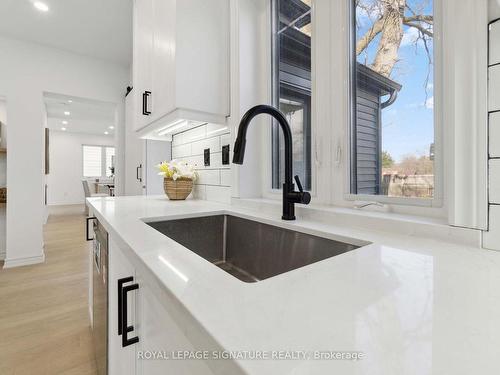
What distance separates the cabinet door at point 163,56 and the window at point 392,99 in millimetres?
912

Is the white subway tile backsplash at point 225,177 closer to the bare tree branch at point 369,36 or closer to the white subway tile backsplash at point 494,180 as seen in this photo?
the bare tree branch at point 369,36

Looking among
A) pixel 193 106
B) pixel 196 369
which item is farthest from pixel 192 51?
pixel 196 369

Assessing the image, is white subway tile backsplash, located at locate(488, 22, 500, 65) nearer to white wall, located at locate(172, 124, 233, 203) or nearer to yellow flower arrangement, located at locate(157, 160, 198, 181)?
white wall, located at locate(172, 124, 233, 203)

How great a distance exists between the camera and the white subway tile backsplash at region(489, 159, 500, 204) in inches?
24.2

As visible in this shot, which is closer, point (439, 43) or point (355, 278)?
point (355, 278)

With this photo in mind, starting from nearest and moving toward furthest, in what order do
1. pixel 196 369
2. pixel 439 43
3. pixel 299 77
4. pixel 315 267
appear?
pixel 196 369 < pixel 315 267 < pixel 439 43 < pixel 299 77

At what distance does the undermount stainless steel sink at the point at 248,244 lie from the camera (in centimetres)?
86

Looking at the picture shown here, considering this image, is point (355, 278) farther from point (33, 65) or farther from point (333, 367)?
point (33, 65)

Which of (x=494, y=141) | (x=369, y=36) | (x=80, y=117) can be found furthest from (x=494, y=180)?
(x=80, y=117)

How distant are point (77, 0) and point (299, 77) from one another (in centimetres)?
231

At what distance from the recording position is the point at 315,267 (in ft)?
1.63

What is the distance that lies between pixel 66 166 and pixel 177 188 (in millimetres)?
8964

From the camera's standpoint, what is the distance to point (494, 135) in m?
0.62

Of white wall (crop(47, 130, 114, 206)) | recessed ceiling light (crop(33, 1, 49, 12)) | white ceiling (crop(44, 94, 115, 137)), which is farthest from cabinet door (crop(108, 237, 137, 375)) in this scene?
white wall (crop(47, 130, 114, 206))
